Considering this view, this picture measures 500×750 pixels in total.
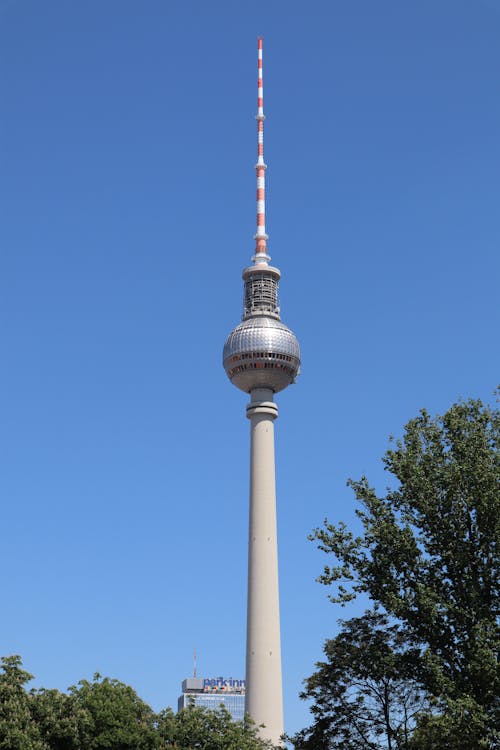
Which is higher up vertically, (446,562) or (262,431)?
(262,431)

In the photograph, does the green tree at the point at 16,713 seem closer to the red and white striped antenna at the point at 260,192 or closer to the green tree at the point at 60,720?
the green tree at the point at 60,720

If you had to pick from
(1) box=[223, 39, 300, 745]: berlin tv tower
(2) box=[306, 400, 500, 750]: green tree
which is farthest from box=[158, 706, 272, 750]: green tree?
(1) box=[223, 39, 300, 745]: berlin tv tower

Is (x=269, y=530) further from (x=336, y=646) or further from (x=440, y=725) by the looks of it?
(x=440, y=725)

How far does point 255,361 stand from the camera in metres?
132

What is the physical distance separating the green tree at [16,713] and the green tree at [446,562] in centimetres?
2255

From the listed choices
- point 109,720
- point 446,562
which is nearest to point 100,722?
point 109,720

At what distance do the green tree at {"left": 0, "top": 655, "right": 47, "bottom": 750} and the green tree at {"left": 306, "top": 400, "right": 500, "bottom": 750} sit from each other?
22.6 metres

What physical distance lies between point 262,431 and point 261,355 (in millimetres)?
9949

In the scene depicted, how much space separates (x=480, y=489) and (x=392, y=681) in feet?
66.7

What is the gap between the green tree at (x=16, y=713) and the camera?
Result: 54.9 metres

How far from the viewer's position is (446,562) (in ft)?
135

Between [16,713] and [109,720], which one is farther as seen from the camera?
[109,720]

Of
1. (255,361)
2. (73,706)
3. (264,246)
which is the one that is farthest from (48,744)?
(264,246)

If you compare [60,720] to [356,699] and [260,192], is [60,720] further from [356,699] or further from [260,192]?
[260,192]
